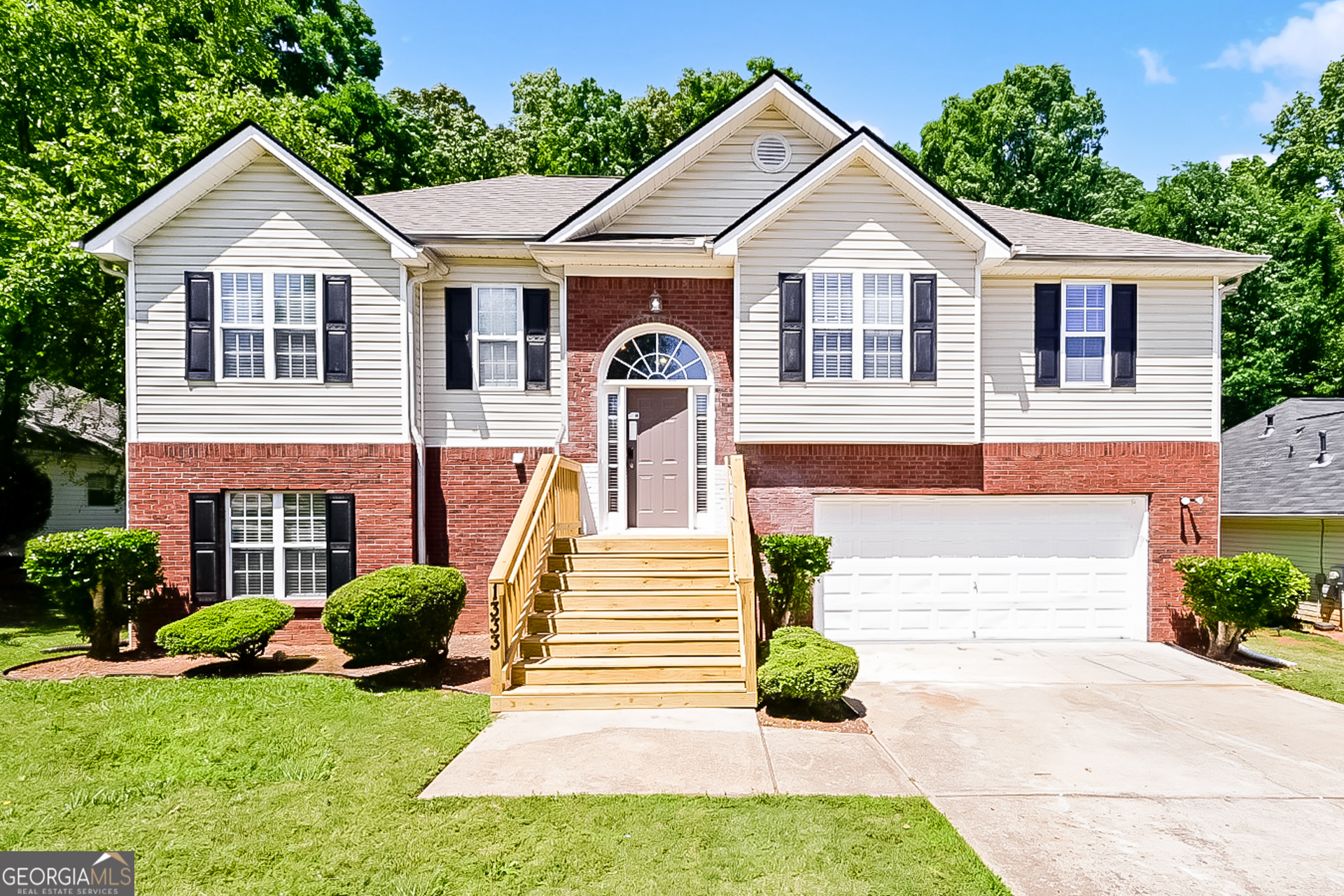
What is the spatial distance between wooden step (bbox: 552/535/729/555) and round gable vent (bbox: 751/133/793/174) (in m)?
6.05

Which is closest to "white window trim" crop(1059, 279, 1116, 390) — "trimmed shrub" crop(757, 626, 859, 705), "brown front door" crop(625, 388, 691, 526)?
"brown front door" crop(625, 388, 691, 526)

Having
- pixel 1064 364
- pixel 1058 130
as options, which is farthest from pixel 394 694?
pixel 1058 130

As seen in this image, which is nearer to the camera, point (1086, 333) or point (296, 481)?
point (296, 481)

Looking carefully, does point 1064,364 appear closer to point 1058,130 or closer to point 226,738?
point 226,738

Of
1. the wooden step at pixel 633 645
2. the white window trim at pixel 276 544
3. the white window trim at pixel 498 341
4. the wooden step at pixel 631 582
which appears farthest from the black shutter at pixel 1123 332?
the white window trim at pixel 276 544

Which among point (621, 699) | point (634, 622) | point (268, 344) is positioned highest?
point (268, 344)

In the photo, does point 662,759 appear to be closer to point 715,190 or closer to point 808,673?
point 808,673

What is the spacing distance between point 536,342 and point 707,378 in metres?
2.68

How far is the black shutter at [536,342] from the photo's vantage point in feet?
34.8

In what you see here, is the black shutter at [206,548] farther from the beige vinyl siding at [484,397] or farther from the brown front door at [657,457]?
the brown front door at [657,457]

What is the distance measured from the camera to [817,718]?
6.90 metres

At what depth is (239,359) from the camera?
391 inches

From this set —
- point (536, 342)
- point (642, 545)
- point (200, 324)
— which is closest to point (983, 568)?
point (642, 545)

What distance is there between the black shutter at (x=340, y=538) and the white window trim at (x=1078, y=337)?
35.6ft
